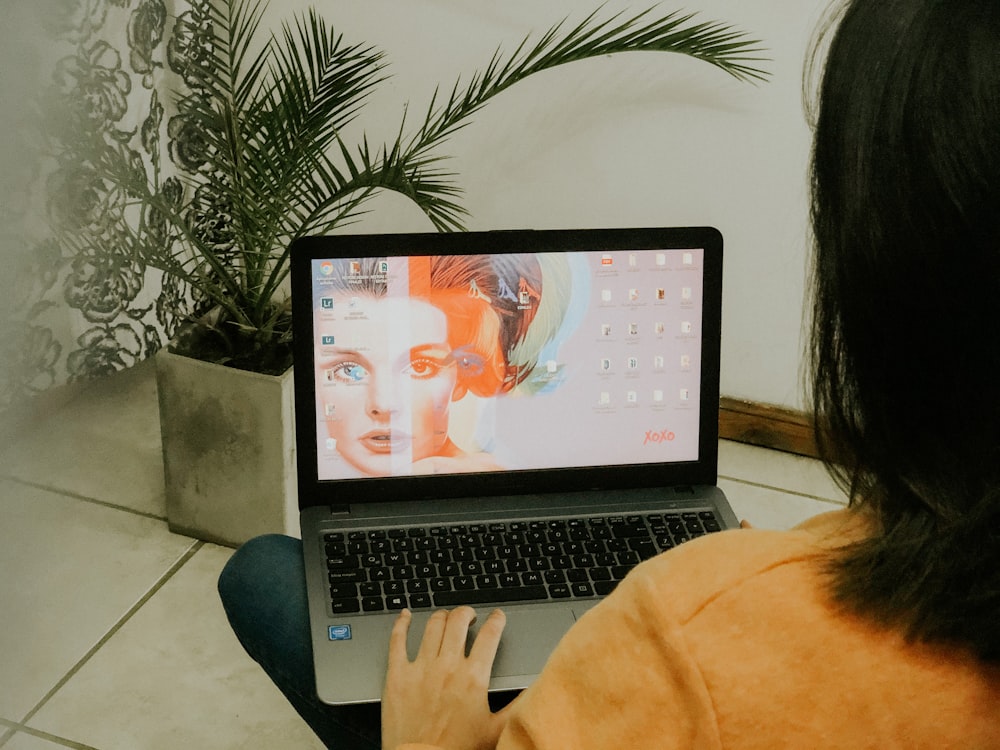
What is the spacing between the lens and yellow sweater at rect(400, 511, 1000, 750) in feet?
1.38

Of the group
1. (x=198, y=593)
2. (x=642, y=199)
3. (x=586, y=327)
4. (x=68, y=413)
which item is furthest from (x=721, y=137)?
(x=68, y=413)

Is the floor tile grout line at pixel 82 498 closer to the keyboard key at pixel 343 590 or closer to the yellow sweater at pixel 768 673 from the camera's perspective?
the keyboard key at pixel 343 590

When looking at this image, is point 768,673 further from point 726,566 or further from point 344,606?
point 344,606

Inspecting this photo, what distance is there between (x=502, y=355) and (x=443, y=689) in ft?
1.12

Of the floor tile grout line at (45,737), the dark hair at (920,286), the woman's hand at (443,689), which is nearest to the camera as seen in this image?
the dark hair at (920,286)

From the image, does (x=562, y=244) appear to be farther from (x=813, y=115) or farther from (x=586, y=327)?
(x=813, y=115)

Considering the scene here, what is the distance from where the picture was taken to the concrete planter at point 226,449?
1.28 meters

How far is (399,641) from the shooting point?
0.75m

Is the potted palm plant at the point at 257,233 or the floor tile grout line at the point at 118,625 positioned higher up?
the potted palm plant at the point at 257,233

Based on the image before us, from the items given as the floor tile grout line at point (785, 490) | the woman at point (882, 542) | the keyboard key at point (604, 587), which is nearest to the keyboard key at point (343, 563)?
the keyboard key at point (604, 587)

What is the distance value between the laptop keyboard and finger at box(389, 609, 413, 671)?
0.11 feet

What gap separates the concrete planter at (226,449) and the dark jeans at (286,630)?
0.37m

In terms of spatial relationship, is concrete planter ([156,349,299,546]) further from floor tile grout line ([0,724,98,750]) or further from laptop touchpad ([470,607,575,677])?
laptop touchpad ([470,607,575,677])

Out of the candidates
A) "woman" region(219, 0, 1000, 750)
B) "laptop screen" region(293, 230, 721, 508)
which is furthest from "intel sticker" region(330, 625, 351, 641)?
"woman" region(219, 0, 1000, 750)
